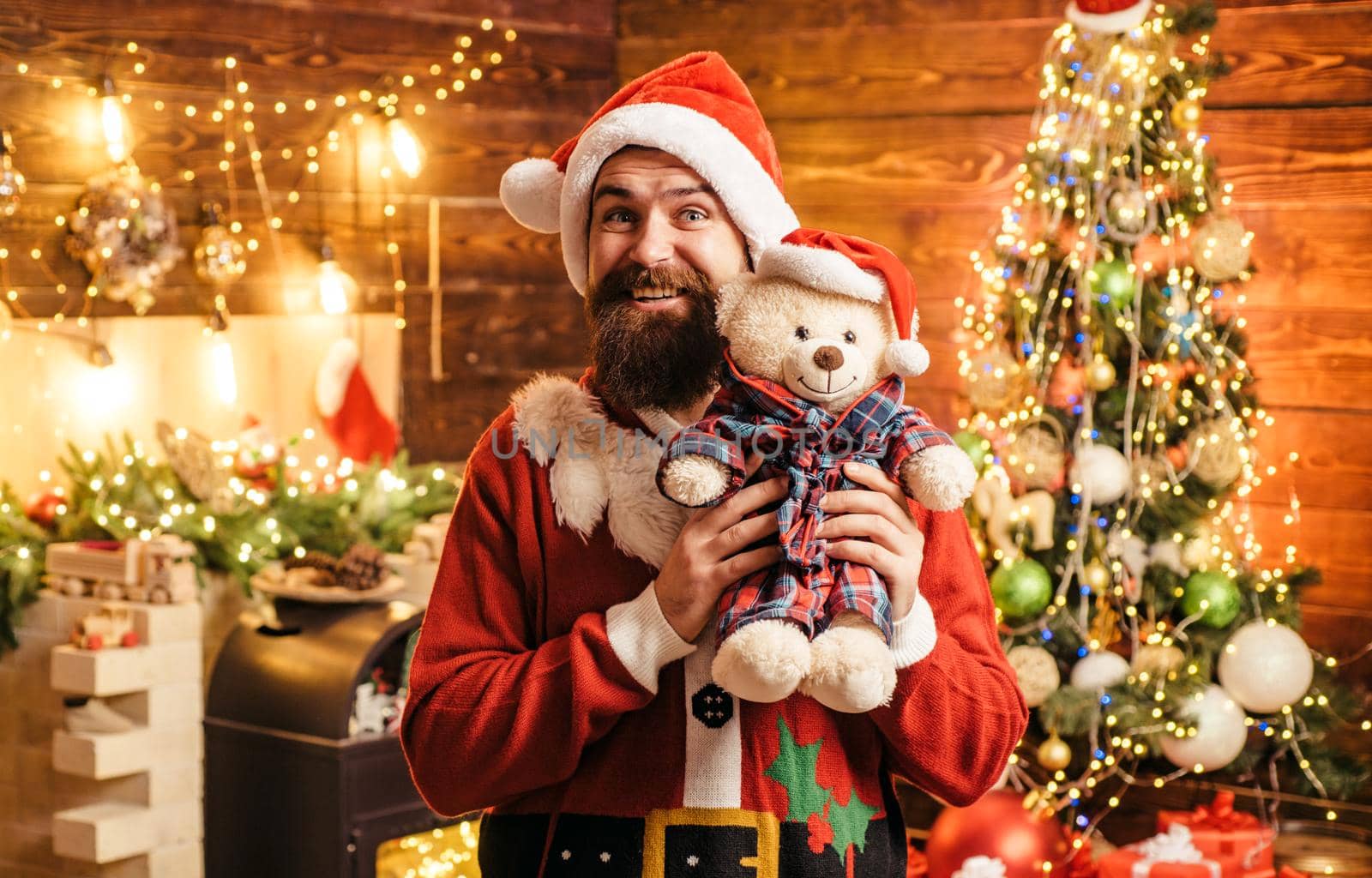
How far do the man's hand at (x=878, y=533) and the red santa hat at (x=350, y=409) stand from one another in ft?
8.79

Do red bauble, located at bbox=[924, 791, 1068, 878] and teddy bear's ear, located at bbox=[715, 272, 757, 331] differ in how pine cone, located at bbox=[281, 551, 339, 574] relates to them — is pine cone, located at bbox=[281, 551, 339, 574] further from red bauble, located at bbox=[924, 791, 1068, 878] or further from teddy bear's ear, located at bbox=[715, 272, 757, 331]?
teddy bear's ear, located at bbox=[715, 272, 757, 331]

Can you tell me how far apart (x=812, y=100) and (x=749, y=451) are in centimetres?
307

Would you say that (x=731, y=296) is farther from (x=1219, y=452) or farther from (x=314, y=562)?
(x=1219, y=452)

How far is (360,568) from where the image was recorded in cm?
289

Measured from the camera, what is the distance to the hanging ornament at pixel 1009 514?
3.05m

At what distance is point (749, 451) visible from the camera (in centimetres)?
125

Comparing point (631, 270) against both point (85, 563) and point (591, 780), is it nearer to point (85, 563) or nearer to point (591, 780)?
point (591, 780)

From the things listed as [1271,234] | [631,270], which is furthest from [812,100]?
[631,270]

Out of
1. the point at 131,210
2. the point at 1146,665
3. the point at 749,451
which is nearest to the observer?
the point at 749,451

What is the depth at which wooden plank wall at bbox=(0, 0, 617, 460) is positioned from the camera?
10.6ft

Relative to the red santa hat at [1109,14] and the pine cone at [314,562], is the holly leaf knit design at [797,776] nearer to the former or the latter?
the pine cone at [314,562]

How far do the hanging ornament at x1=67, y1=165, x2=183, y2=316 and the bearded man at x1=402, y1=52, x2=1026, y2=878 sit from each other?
215 cm

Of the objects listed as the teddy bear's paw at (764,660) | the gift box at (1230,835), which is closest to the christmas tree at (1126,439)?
the gift box at (1230,835)

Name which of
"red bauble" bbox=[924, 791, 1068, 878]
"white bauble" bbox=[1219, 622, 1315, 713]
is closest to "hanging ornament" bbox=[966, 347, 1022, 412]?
"white bauble" bbox=[1219, 622, 1315, 713]
